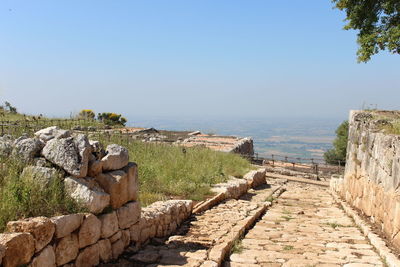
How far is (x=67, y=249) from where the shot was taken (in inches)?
167

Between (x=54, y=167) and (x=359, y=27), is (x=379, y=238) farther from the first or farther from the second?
(x=359, y=27)

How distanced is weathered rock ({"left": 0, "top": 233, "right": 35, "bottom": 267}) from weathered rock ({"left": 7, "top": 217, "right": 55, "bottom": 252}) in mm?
90

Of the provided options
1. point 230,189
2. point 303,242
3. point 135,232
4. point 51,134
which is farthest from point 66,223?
point 230,189

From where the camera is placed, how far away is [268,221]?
888 centimetres

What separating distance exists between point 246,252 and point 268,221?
2847mm

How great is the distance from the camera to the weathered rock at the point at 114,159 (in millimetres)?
5261

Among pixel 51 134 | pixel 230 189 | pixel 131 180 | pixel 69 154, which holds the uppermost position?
pixel 51 134

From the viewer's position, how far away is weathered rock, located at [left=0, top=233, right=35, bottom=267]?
3379 millimetres

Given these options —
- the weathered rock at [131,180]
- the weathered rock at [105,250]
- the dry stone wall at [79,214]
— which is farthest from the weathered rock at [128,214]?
the weathered rock at [105,250]

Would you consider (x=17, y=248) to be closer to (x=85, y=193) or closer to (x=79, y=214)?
(x=79, y=214)

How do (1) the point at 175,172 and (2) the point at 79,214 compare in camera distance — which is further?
(1) the point at 175,172

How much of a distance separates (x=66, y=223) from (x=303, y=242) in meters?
4.38

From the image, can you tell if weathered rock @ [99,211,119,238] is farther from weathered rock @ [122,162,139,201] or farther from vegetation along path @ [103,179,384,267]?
weathered rock @ [122,162,139,201]

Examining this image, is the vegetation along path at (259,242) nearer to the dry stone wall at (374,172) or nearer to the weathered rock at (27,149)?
the dry stone wall at (374,172)
